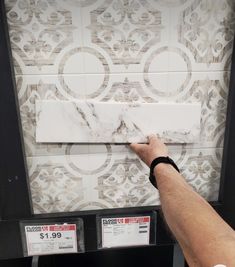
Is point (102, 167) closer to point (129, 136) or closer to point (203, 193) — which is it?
point (129, 136)

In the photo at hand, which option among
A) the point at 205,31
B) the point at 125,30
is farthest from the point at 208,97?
the point at 125,30

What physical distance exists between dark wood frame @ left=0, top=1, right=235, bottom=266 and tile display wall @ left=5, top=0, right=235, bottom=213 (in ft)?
0.08

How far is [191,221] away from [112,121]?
0.94ft

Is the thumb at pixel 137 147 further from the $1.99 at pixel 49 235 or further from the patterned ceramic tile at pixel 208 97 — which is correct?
the $1.99 at pixel 49 235

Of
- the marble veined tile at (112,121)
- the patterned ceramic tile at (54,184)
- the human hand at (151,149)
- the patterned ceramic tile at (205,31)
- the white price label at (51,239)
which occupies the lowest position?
the white price label at (51,239)

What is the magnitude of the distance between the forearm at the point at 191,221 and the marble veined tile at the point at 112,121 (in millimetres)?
99

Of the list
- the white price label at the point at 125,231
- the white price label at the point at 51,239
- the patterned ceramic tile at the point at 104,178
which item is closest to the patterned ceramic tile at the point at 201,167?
the patterned ceramic tile at the point at 104,178

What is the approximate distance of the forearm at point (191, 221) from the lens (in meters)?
0.50

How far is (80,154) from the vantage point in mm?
729

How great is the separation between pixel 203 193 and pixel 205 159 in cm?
10

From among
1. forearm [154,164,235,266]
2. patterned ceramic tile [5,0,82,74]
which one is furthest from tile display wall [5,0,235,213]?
forearm [154,164,235,266]

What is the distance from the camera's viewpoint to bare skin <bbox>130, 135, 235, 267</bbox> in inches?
19.2

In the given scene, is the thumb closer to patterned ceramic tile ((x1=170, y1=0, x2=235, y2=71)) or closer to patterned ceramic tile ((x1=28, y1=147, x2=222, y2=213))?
patterned ceramic tile ((x1=28, y1=147, x2=222, y2=213))

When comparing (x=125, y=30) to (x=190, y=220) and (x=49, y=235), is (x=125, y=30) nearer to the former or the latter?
(x=190, y=220)
